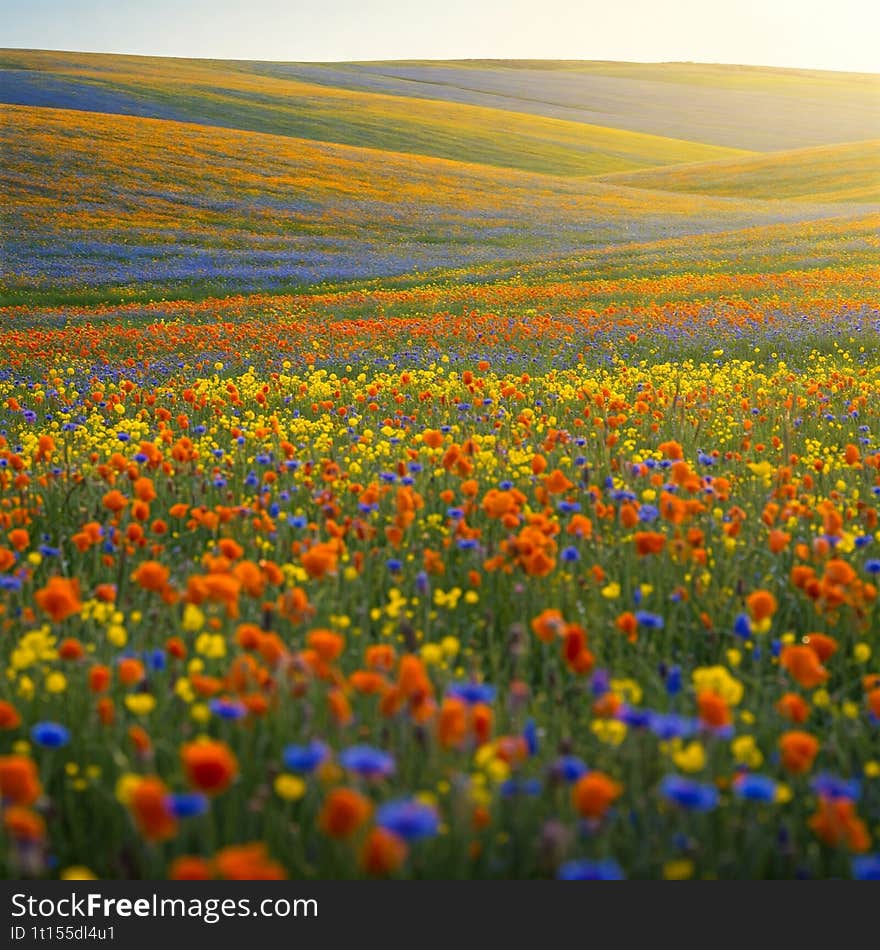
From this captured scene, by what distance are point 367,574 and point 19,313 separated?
18225mm

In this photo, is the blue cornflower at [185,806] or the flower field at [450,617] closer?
the blue cornflower at [185,806]

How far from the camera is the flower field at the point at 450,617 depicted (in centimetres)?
194

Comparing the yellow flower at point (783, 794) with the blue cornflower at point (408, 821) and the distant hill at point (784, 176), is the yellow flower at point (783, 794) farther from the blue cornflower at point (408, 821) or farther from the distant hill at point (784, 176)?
the distant hill at point (784, 176)

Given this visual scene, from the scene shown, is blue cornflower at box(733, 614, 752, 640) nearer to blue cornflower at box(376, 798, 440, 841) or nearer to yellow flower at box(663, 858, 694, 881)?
yellow flower at box(663, 858, 694, 881)

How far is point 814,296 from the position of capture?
52.3ft

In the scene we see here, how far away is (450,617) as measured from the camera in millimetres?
3525

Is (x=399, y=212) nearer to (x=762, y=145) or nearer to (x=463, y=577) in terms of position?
(x=463, y=577)

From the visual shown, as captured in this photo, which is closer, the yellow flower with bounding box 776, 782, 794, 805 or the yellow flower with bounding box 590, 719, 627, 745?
the yellow flower with bounding box 776, 782, 794, 805

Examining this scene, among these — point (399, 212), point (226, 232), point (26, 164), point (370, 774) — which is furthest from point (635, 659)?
point (26, 164)

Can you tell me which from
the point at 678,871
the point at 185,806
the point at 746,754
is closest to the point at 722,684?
the point at 746,754

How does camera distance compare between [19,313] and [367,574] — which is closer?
[367,574]

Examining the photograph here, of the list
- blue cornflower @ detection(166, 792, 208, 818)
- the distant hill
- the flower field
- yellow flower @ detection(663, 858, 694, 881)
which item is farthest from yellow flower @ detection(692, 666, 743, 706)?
the distant hill

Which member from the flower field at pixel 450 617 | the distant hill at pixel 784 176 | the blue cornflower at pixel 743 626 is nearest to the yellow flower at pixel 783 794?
the flower field at pixel 450 617

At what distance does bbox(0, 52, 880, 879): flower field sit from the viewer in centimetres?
194
